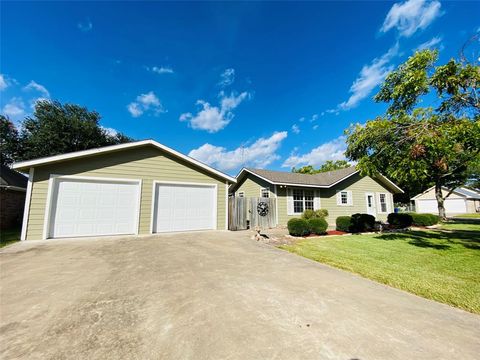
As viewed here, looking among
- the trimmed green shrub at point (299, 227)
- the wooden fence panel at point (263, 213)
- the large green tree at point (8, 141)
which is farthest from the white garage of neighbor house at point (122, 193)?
the large green tree at point (8, 141)

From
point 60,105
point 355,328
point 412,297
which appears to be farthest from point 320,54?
point 60,105

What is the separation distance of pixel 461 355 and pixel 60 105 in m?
31.7

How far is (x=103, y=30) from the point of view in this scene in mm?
9633

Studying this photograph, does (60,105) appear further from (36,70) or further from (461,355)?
(461,355)

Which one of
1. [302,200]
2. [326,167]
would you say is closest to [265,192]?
[302,200]

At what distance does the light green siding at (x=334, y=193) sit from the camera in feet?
45.1

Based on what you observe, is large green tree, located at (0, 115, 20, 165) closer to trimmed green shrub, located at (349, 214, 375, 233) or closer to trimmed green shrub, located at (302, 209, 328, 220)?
trimmed green shrub, located at (302, 209, 328, 220)

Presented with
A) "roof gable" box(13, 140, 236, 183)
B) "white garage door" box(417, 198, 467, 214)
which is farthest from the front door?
"white garage door" box(417, 198, 467, 214)

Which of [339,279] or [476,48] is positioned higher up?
[476,48]

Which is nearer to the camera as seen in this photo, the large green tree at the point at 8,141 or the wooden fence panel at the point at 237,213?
the wooden fence panel at the point at 237,213

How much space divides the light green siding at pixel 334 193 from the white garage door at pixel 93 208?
28.1ft

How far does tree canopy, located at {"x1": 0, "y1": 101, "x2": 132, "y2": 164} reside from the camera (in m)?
20.8

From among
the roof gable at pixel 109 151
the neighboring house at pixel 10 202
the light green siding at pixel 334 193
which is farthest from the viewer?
the light green siding at pixel 334 193

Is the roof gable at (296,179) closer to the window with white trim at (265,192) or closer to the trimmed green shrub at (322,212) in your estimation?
the window with white trim at (265,192)
